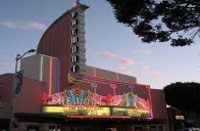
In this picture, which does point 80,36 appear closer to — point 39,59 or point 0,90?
point 39,59

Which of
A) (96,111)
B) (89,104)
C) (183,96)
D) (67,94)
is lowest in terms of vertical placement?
(96,111)

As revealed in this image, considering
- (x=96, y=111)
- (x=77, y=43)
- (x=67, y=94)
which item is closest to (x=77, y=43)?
(x=77, y=43)

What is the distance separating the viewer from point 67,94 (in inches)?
1336

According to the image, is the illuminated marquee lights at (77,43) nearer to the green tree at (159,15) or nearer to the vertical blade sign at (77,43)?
the vertical blade sign at (77,43)

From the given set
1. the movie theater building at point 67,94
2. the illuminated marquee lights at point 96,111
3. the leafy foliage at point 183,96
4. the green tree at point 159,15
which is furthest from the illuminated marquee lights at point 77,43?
the leafy foliage at point 183,96

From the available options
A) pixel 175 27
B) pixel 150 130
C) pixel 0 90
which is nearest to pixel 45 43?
pixel 0 90

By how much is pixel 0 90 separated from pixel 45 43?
43.0ft

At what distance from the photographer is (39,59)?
116 feet

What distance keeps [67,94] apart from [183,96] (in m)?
31.2

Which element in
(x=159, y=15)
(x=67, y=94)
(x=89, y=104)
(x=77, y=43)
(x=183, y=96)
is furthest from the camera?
(x=183, y=96)

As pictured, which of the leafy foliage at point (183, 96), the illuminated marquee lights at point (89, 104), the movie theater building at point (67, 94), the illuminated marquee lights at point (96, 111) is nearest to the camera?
the movie theater building at point (67, 94)

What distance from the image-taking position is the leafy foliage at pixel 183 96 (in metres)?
57.4

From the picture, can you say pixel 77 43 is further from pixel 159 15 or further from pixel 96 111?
pixel 159 15

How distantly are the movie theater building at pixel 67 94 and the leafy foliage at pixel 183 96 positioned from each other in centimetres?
1240
